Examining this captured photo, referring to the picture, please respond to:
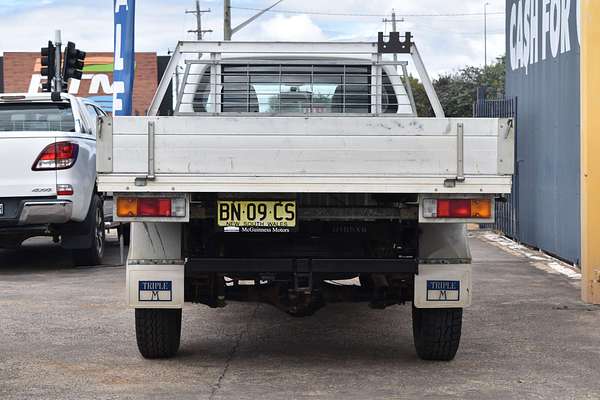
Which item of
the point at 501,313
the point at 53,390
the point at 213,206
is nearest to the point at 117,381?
the point at 53,390

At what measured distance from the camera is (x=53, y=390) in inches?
255

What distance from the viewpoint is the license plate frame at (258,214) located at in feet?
21.7

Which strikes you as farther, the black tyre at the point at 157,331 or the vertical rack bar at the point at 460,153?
the black tyre at the point at 157,331

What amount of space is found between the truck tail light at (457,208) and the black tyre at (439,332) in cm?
77

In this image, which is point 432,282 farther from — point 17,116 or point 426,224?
point 17,116

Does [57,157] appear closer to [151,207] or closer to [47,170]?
[47,170]

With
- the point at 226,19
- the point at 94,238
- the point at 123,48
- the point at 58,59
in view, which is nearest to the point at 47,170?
the point at 94,238

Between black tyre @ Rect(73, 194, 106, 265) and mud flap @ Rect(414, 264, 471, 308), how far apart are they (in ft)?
22.7

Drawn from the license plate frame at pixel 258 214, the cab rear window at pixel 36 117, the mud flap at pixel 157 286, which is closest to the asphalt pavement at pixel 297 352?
the mud flap at pixel 157 286

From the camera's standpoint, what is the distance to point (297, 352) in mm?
7754

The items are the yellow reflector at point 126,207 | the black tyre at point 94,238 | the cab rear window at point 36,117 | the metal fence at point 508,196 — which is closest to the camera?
the yellow reflector at point 126,207

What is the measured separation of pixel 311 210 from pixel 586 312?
12.5 ft

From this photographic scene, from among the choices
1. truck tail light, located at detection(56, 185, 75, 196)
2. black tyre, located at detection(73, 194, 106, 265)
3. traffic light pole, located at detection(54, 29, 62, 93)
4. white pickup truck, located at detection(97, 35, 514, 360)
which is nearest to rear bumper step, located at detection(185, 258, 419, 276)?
white pickup truck, located at detection(97, 35, 514, 360)

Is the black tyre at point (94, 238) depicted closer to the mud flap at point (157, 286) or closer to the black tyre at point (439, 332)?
the mud flap at point (157, 286)
